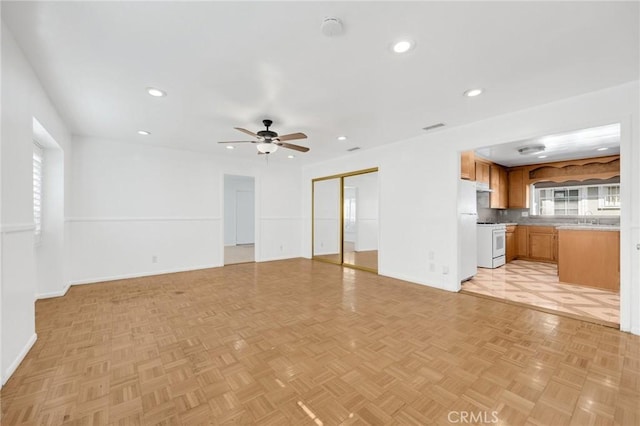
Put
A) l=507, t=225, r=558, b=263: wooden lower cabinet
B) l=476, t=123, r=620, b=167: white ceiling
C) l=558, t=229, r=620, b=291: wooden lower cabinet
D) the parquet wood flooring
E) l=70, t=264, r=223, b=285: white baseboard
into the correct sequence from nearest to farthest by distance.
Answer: the parquet wood flooring
l=558, t=229, r=620, b=291: wooden lower cabinet
l=476, t=123, r=620, b=167: white ceiling
l=70, t=264, r=223, b=285: white baseboard
l=507, t=225, r=558, b=263: wooden lower cabinet

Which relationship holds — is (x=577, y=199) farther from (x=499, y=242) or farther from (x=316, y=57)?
(x=316, y=57)

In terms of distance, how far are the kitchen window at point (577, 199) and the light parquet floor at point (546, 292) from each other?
1.99 metres

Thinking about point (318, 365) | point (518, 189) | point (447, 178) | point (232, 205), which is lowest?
point (318, 365)

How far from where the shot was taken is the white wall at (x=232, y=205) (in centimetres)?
908

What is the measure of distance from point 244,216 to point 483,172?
759 cm

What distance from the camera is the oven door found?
540 cm

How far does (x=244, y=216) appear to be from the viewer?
31.2ft

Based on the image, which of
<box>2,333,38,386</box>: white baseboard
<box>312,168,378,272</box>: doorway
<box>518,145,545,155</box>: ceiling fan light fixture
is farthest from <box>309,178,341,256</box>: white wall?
<box>2,333,38,386</box>: white baseboard

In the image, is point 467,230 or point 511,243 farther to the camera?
point 511,243

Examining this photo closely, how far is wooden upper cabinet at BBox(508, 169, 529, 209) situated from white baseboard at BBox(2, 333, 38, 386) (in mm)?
8809

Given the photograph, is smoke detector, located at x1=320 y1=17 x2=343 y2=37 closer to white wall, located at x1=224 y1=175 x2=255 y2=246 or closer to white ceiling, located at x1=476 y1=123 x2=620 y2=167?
white ceiling, located at x1=476 y1=123 x2=620 y2=167

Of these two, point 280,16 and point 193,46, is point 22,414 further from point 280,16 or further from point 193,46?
point 280,16

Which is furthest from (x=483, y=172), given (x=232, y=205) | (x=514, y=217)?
(x=232, y=205)

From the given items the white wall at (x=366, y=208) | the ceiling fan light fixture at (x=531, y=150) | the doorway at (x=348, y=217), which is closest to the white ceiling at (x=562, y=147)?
the ceiling fan light fixture at (x=531, y=150)
